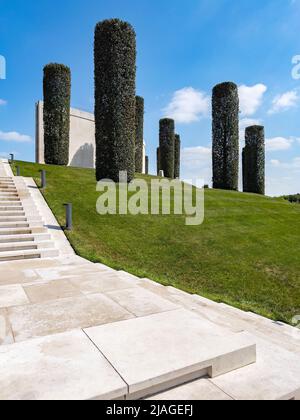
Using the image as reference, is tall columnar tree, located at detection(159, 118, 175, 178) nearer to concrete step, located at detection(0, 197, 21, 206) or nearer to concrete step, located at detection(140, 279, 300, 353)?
concrete step, located at detection(0, 197, 21, 206)

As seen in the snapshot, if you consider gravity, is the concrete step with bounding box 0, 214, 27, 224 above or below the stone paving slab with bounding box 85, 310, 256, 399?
above

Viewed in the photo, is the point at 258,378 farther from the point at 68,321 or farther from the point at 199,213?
the point at 199,213

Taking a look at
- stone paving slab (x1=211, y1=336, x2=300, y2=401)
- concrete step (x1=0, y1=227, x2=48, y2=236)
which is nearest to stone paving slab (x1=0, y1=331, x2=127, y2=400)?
stone paving slab (x1=211, y1=336, x2=300, y2=401)

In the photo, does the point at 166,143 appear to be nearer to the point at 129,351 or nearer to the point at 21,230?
the point at 21,230

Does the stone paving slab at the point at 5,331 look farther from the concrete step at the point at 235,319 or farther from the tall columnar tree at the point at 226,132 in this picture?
the tall columnar tree at the point at 226,132

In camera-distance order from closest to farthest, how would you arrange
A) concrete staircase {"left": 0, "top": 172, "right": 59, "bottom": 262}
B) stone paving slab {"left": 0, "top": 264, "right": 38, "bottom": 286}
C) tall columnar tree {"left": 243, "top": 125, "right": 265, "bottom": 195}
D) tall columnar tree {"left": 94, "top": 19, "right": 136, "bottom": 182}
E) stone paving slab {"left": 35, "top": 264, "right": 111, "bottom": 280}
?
1. stone paving slab {"left": 0, "top": 264, "right": 38, "bottom": 286}
2. stone paving slab {"left": 35, "top": 264, "right": 111, "bottom": 280}
3. concrete staircase {"left": 0, "top": 172, "right": 59, "bottom": 262}
4. tall columnar tree {"left": 94, "top": 19, "right": 136, "bottom": 182}
5. tall columnar tree {"left": 243, "top": 125, "right": 265, "bottom": 195}

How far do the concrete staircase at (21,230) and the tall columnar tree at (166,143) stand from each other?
2271 centimetres

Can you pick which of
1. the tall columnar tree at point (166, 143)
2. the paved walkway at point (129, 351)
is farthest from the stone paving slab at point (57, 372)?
the tall columnar tree at point (166, 143)

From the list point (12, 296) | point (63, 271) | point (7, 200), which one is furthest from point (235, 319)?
point (7, 200)

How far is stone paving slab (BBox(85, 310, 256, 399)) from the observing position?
2383 mm

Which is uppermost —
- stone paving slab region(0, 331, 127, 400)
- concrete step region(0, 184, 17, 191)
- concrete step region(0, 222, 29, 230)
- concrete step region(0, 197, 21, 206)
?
concrete step region(0, 184, 17, 191)

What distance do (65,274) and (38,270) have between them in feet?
2.41

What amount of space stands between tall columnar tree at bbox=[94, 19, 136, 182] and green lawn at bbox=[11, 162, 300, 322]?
3976 mm

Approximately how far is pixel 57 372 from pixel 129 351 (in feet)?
2.15
